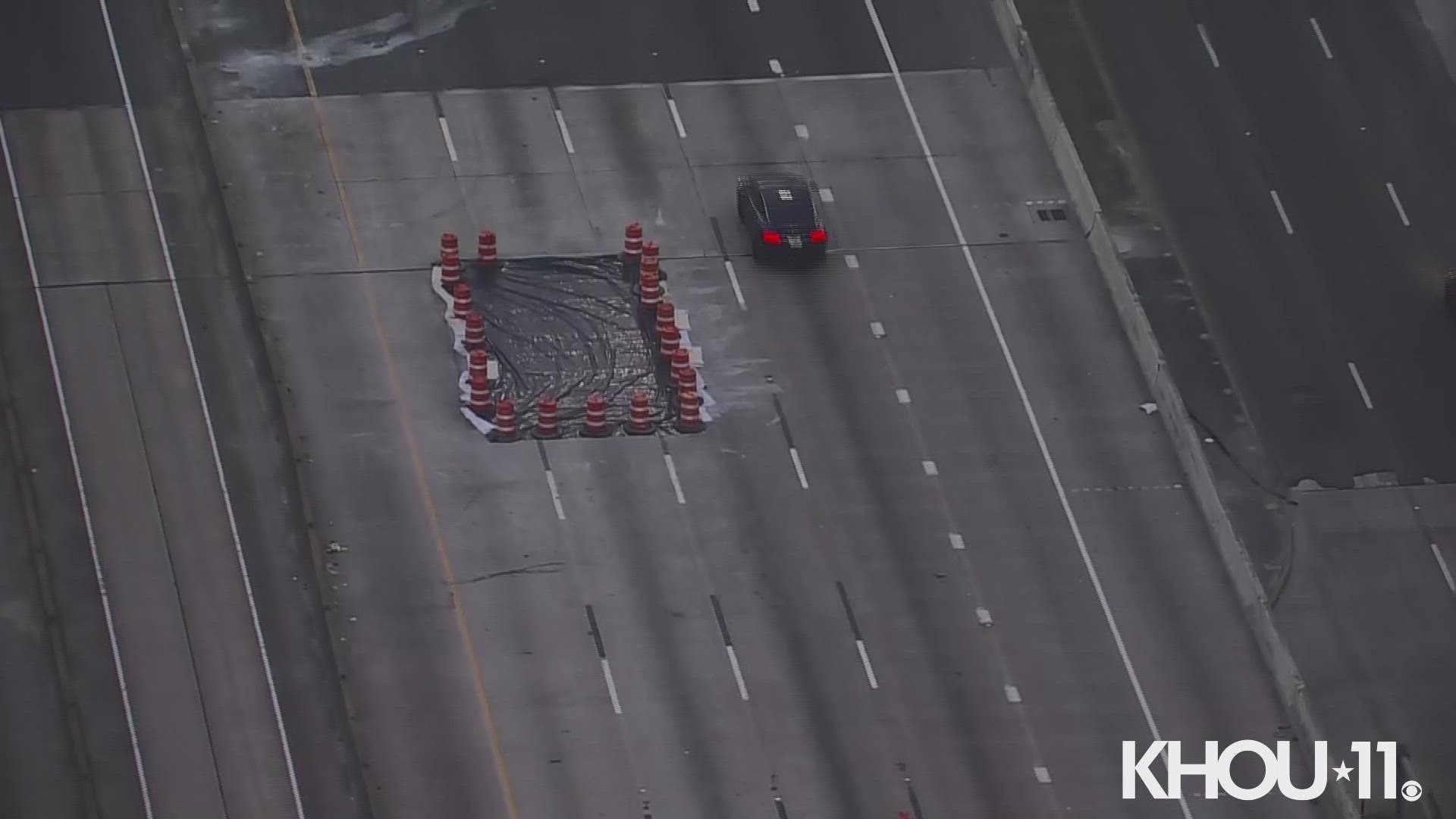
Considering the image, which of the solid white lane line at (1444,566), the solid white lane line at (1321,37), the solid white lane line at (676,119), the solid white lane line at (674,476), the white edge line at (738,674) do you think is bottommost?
the solid white lane line at (1444,566)

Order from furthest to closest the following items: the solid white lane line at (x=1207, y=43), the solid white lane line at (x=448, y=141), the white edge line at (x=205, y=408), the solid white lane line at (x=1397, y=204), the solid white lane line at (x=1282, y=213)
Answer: the solid white lane line at (x=1207, y=43) < the solid white lane line at (x=1397, y=204) < the solid white lane line at (x=1282, y=213) < the solid white lane line at (x=448, y=141) < the white edge line at (x=205, y=408)

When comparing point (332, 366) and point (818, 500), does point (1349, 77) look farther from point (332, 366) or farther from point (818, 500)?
point (332, 366)

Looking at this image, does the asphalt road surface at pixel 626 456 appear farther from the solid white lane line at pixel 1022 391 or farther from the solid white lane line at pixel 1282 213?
the solid white lane line at pixel 1282 213

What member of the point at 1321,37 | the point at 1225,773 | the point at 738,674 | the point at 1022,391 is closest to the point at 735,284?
the point at 1022,391

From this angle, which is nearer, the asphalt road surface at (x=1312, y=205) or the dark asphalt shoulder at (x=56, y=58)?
the asphalt road surface at (x=1312, y=205)

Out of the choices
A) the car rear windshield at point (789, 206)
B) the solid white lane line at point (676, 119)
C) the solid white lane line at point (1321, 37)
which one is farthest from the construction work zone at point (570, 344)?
the solid white lane line at point (1321, 37)

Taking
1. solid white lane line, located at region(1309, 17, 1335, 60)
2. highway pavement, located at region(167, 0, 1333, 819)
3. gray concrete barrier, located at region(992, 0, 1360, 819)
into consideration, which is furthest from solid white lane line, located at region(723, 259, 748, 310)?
solid white lane line, located at region(1309, 17, 1335, 60)
